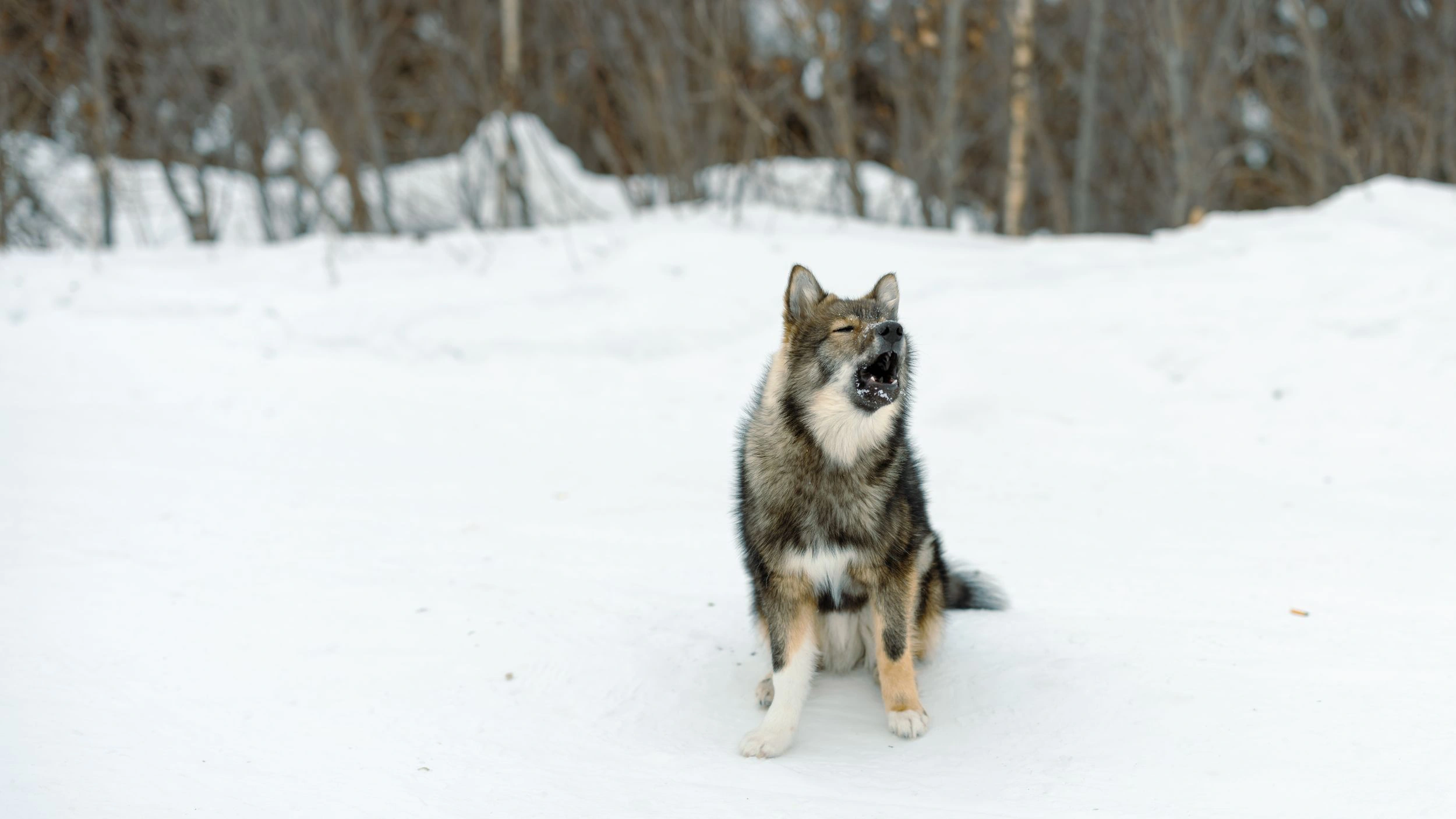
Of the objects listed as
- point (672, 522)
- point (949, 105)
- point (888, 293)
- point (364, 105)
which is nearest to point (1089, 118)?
point (949, 105)

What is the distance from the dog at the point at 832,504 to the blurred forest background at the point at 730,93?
726 cm

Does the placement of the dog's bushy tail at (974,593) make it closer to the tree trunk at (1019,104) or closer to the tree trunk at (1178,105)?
the tree trunk at (1019,104)

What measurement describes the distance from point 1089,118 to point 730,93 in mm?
4454

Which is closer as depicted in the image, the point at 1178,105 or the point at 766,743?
the point at 766,743

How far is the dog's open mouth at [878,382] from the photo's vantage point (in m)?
3.33

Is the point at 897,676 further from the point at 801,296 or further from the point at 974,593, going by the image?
the point at 801,296

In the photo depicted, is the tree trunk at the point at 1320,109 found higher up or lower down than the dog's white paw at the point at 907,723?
higher up

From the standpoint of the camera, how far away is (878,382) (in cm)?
333

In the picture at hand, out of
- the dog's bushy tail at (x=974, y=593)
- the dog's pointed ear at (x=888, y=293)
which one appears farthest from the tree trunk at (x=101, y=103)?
the dog's bushy tail at (x=974, y=593)

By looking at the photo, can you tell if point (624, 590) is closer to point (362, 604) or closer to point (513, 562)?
point (513, 562)

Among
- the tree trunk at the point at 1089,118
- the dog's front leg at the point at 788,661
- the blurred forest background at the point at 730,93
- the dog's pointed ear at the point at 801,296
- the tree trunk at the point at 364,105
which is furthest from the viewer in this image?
the tree trunk at the point at 1089,118

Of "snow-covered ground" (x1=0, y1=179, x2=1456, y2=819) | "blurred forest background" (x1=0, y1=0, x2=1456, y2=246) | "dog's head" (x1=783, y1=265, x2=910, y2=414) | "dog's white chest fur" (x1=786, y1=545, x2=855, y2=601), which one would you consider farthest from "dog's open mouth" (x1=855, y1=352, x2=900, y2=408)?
"blurred forest background" (x1=0, y1=0, x2=1456, y2=246)

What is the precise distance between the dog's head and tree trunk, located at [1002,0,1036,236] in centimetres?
713

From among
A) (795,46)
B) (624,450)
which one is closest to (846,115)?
(795,46)
